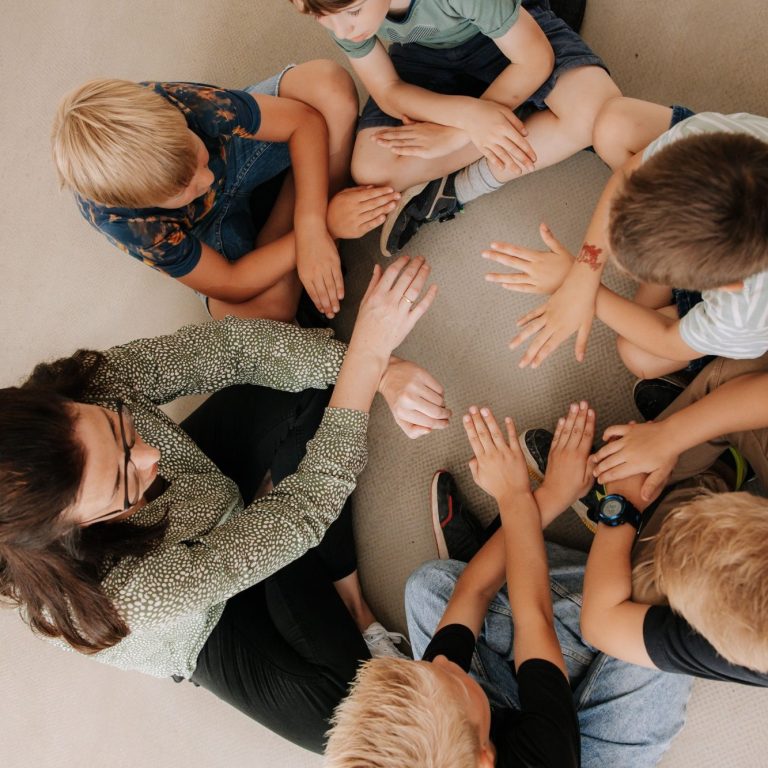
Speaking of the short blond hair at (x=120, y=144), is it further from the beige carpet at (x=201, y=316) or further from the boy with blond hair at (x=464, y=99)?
the beige carpet at (x=201, y=316)

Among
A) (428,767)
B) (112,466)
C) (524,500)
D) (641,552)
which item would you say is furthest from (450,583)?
(112,466)

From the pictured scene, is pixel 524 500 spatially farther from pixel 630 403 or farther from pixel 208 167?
pixel 208 167

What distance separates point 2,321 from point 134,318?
0.31m

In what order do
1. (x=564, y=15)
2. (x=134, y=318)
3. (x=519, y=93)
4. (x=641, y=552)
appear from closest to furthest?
1. (x=641, y=552)
2. (x=519, y=93)
3. (x=564, y=15)
4. (x=134, y=318)

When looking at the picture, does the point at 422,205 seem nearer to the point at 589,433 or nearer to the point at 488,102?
the point at 488,102

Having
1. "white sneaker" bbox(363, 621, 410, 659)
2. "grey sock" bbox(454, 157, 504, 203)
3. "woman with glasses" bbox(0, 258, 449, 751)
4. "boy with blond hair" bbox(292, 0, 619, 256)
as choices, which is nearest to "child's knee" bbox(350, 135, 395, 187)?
"boy with blond hair" bbox(292, 0, 619, 256)

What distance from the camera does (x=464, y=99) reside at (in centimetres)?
101

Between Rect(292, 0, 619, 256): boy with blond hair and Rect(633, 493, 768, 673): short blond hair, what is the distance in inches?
23.9

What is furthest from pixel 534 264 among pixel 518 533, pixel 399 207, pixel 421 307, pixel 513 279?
pixel 518 533

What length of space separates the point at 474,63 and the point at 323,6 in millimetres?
384

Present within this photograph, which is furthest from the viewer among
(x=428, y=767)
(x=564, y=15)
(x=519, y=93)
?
(x=564, y=15)

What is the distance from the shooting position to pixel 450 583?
3.37 ft

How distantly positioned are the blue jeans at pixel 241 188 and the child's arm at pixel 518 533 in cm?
52

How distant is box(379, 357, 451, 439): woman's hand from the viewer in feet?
3.18
